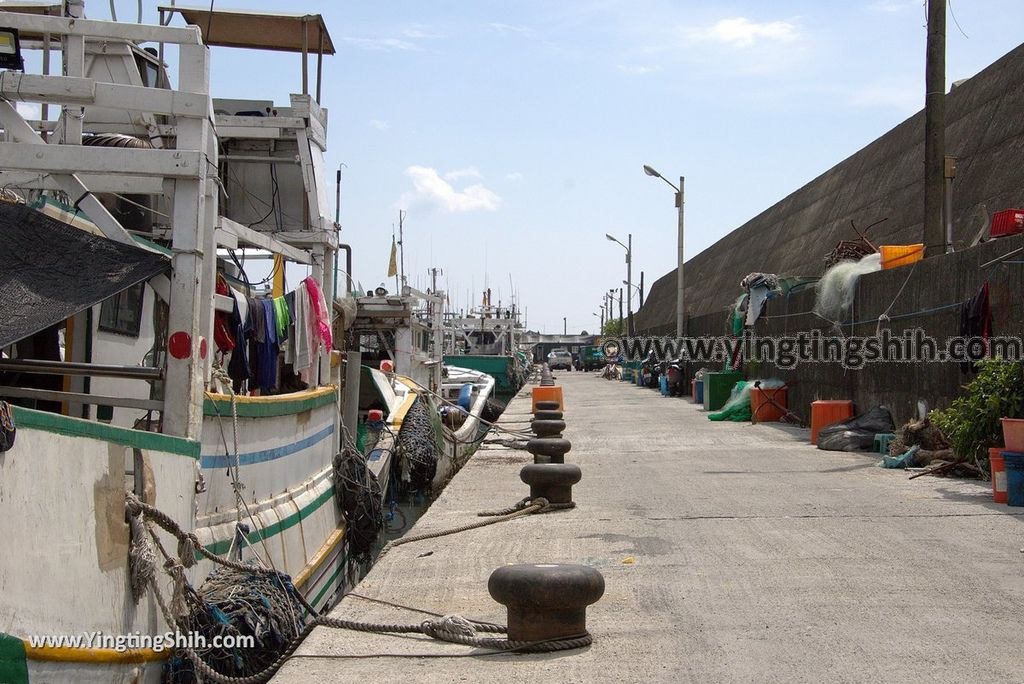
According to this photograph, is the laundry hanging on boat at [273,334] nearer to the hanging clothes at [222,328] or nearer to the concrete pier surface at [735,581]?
the hanging clothes at [222,328]

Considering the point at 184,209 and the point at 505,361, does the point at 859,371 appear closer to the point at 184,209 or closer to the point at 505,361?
the point at 184,209

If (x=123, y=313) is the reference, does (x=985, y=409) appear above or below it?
below

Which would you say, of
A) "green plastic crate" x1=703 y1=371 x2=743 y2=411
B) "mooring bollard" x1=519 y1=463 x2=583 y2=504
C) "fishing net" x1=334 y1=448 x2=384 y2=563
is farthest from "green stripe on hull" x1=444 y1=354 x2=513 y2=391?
"mooring bollard" x1=519 y1=463 x2=583 y2=504

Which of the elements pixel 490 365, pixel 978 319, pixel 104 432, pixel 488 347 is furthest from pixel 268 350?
pixel 488 347

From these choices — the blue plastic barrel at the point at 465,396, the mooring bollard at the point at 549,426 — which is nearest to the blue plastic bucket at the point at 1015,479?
the mooring bollard at the point at 549,426

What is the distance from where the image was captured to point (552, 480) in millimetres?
9594

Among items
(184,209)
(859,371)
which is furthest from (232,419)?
(859,371)

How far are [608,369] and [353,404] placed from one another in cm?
4138

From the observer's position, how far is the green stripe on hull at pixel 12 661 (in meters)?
4.14

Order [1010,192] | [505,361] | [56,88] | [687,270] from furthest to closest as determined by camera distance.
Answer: [687,270], [505,361], [1010,192], [56,88]

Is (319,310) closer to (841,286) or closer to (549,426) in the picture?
(549,426)

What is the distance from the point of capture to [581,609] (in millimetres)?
5223

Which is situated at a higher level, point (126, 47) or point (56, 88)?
point (126, 47)

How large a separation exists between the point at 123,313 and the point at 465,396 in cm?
1853
